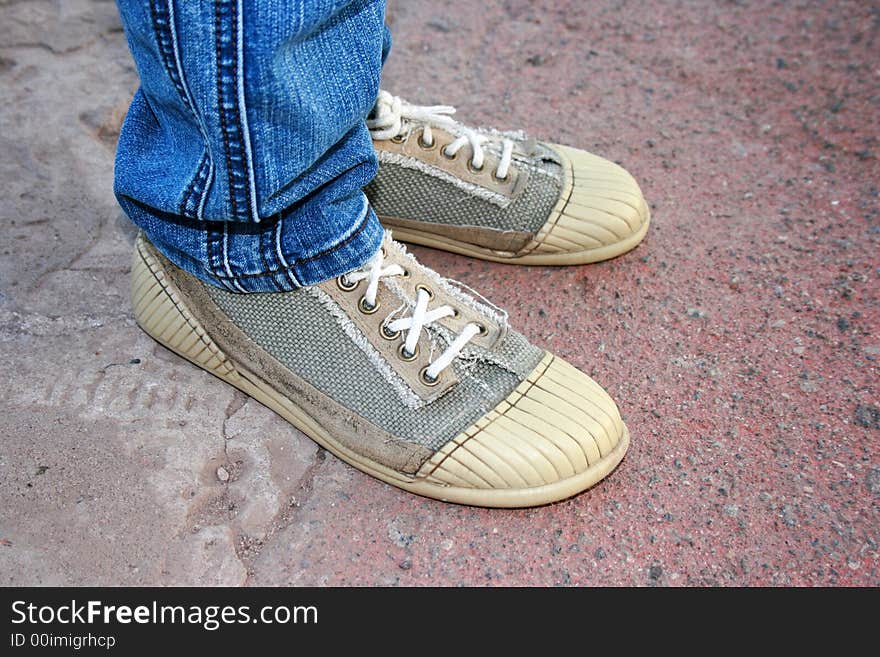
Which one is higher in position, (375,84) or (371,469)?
(375,84)

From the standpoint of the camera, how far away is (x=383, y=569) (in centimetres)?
107

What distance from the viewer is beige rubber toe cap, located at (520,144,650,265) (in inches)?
57.7

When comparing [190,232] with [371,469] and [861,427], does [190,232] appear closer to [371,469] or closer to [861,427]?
[371,469]

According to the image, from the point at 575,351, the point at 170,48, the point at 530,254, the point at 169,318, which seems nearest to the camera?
the point at 170,48

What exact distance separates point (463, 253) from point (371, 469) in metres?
0.54

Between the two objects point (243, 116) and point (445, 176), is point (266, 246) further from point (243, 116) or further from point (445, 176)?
point (445, 176)

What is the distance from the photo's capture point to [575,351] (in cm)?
138

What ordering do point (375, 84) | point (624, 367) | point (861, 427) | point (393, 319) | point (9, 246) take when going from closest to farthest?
point (375, 84) < point (393, 319) < point (861, 427) < point (624, 367) < point (9, 246)

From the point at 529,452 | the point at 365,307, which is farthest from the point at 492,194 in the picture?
the point at 529,452

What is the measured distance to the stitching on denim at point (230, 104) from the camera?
0.83m

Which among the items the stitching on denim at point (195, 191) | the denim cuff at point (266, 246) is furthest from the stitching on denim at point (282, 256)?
the stitching on denim at point (195, 191)

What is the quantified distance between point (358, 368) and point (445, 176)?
Result: 0.46 m
